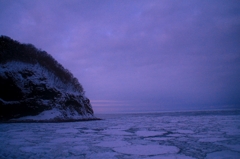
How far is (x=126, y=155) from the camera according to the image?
7.07 ft

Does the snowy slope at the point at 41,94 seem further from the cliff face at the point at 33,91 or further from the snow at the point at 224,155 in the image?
the snow at the point at 224,155

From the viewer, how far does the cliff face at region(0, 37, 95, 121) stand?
9.72m

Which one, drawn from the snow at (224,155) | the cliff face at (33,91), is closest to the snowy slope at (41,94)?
the cliff face at (33,91)

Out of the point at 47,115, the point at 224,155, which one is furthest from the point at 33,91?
the point at 224,155

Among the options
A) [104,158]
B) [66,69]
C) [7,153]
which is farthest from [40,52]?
[104,158]

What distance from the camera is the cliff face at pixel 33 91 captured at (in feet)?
31.9

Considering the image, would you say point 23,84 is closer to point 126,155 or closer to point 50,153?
point 50,153

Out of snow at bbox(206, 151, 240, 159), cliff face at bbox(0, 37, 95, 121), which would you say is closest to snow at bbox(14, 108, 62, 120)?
cliff face at bbox(0, 37, 95, 121)

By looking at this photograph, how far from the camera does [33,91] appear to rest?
416 inches

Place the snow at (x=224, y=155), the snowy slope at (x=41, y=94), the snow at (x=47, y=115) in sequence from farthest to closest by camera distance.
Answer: the snowy slope at (x=41, y=94)
the snow at (x=47, y=115)
the snow at (x=224, y=155)

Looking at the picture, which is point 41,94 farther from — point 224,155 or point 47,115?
point 224,155

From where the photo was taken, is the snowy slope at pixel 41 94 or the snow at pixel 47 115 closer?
A: the snow at pixel 47 115

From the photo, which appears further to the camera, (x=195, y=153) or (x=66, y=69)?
(x=66, y=69)

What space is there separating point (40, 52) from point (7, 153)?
12.7m
